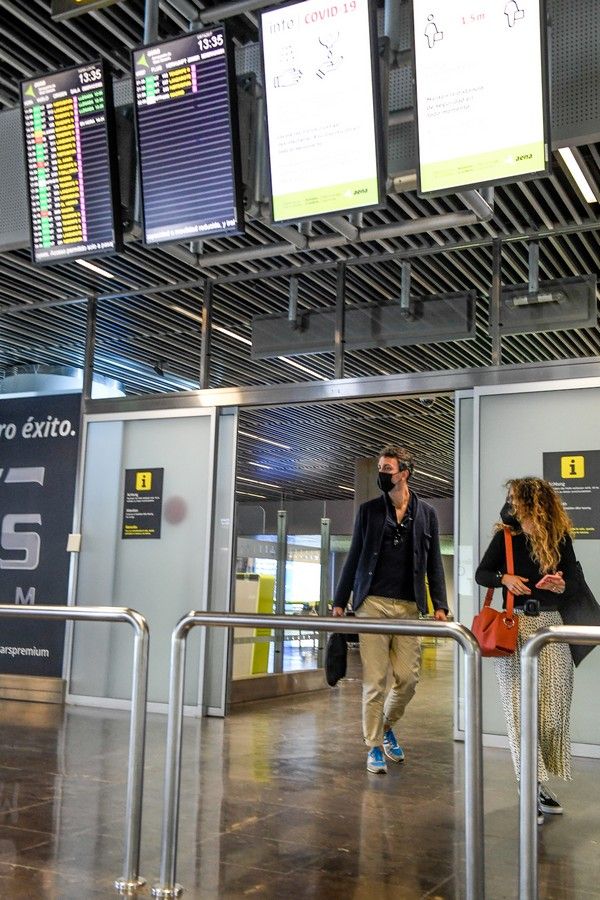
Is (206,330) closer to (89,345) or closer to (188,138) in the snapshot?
(89,345)

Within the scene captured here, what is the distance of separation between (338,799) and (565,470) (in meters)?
3.04

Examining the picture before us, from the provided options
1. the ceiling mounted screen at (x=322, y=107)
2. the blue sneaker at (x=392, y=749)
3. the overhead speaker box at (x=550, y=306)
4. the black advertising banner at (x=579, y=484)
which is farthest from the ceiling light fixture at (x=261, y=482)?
the ceiling mounted screen at (x=322, y=107)

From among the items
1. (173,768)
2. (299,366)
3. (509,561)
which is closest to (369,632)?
(173,768)

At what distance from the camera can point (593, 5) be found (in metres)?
4.77

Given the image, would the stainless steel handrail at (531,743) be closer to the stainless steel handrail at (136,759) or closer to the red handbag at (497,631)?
the stainless steel handrail at (136,759)

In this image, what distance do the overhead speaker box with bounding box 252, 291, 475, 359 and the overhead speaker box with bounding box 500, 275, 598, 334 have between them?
49 cm

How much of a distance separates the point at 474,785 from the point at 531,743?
222 mm

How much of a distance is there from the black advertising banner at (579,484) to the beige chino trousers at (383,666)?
162 centimetres

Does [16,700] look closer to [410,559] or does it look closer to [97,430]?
[97,430]

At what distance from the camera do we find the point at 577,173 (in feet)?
19.5

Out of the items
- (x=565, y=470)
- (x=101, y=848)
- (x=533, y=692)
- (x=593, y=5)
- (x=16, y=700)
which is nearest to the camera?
(x=533, y=692)

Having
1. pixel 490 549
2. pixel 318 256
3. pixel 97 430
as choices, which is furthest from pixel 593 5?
pixel 97 430

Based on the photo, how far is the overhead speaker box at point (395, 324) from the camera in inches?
318

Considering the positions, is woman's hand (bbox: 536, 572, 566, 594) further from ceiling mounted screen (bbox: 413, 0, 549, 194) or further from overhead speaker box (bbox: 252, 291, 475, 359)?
overhead speaker box (bbox: 252, 291, 475, 359)
